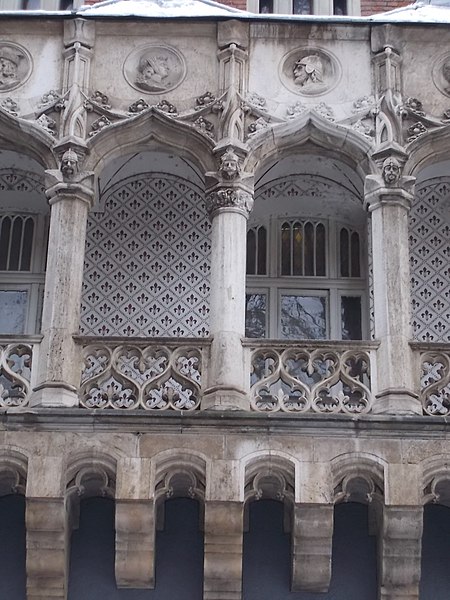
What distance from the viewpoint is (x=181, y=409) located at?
13.1 metres

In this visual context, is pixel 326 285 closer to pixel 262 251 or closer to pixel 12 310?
pixel 262 251

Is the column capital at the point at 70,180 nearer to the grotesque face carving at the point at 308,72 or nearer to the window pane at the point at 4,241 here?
the window pane at the point at 4,241

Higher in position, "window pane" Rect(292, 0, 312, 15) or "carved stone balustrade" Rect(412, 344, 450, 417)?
"window pane" Rect(292, 0, 312, 15)

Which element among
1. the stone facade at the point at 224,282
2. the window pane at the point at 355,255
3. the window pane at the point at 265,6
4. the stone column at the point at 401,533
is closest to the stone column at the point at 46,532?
the stone facade at the point at 224,282

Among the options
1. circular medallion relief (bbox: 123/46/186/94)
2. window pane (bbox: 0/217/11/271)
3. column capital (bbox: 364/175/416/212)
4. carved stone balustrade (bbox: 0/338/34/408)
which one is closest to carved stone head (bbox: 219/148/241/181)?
circular medallion relief (bbox: 123/46/186/94)

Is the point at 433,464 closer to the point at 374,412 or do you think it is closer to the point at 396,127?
the point at 374,412

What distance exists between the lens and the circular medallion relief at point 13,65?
48.2 ft

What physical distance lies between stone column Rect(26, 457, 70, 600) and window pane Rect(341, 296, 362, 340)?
432 centimetres

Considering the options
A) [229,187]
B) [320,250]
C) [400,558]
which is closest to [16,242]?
[229,187]

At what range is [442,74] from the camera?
14.8m

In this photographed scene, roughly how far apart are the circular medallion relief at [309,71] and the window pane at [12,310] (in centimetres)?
405

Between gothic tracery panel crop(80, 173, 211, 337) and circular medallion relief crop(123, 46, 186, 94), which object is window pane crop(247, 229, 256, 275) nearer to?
gothic tracery panel crop(80, 173, 211, 337)

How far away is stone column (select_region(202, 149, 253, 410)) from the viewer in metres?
13.1

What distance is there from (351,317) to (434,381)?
2.28 meters
